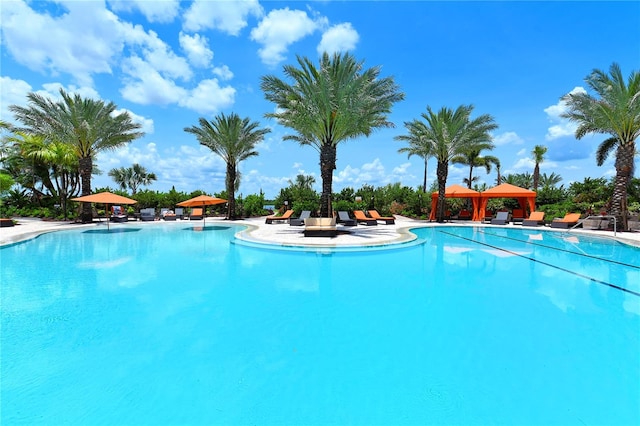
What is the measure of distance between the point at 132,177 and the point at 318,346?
6895cm

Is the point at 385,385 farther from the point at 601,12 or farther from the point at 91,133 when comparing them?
the point at 91,133

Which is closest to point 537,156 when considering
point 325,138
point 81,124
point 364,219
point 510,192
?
point 510,192

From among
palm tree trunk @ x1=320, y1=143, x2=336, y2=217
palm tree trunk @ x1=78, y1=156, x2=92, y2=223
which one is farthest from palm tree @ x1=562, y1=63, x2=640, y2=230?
palm tree trunk @ x1=78, y1=156, x2=92, y2=223

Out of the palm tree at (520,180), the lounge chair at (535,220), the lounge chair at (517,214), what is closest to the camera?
the lounge chair at (535,220)

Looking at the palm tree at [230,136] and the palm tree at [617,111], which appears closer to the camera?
the palm tree at [617,111]

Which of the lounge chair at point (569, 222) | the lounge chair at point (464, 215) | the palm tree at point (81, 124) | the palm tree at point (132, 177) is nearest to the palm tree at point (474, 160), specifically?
the lounge chair at point (464, 215)

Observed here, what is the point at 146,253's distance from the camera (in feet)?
35.7

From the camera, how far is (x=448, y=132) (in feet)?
71.2

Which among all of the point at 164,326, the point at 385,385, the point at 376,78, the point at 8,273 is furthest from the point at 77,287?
the point at 376,78

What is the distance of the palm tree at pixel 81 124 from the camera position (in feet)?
65.9

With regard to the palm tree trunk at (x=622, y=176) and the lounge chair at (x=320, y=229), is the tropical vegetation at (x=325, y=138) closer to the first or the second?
the palm tree trunk at (x=622, y=176)

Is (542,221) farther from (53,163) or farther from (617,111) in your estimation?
(53,163)

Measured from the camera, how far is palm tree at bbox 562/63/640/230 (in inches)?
621

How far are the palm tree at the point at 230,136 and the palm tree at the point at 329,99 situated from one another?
27.2ft
